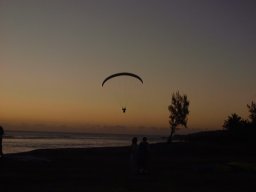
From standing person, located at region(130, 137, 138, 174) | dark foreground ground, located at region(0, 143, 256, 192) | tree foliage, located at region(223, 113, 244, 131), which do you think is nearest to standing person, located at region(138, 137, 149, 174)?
standing person, located at region(130, 137, 138, 174)

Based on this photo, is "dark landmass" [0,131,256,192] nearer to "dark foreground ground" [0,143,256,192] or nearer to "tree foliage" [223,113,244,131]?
"dark foreground ground" [0,143,256,192]

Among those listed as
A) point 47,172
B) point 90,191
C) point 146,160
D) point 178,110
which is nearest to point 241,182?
point 146,160

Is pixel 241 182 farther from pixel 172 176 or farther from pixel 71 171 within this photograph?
pixel 71 171

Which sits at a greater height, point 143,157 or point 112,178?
point 143,157

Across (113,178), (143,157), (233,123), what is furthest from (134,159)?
(233,123)

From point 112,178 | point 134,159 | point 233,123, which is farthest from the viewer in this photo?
point 233,123

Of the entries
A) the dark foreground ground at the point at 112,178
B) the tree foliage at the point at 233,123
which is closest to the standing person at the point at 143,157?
the dark foreground ground at the point at 112,178

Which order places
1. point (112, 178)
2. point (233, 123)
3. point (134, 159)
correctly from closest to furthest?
1. point (112, 178)
2. point (134, 159)
3. point (233, 123)

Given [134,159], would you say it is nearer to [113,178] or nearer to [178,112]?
[113,178]

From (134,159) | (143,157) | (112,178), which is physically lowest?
(112,178)

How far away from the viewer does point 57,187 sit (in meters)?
19.3

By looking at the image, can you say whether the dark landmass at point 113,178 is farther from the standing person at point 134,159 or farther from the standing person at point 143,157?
the standing person at point 134,159

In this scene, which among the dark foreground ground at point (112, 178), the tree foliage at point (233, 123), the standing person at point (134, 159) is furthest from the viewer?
the tree foliage at point (233, 123)

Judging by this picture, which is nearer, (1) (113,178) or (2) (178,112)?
(1) (113,178)
